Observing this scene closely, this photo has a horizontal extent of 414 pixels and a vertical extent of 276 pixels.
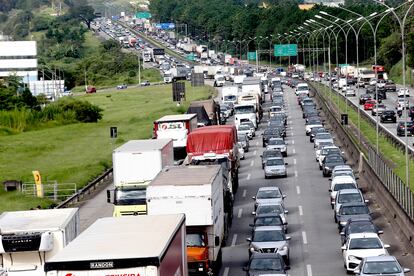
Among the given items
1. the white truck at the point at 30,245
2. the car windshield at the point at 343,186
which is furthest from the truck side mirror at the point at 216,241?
the car windshield at the point at 343,186

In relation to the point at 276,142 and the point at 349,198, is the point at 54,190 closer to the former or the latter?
the point at 276,142

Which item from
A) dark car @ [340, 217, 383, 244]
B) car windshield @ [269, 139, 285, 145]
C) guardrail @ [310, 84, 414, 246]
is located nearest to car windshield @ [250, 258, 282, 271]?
dark car @ [340, 217, 383, 244]

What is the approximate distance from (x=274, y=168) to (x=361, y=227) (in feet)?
75.6

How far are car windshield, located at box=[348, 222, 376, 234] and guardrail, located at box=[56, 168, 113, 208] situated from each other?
60.7 ft

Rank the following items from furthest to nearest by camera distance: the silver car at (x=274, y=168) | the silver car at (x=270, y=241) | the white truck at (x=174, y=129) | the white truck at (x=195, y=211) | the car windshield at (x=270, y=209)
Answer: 1. the white truck at (x=174, y=129)
2. the silver car at (x=274, y=168)
3. the car windshield at (x=270, y=209)
4. the silver car at (x=270, y=241)
5. the white truck at (x=195, y=211)

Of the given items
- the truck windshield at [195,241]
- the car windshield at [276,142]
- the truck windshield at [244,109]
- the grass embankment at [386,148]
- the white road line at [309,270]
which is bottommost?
the white road line at [309,270]

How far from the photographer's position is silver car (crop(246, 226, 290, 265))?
120 feet

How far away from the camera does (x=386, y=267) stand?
30.0 metres

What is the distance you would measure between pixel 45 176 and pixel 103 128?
39.7m

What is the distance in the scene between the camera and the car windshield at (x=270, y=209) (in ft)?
143

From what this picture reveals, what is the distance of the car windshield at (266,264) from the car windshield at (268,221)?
25.8 feet

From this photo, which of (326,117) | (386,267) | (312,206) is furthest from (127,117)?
(386,267)

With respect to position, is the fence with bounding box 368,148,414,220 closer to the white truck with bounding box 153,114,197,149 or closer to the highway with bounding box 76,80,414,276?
the highway with bounding box 76,80,414,276

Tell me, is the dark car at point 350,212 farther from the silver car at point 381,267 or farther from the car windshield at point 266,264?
the silver car at point 381,267
